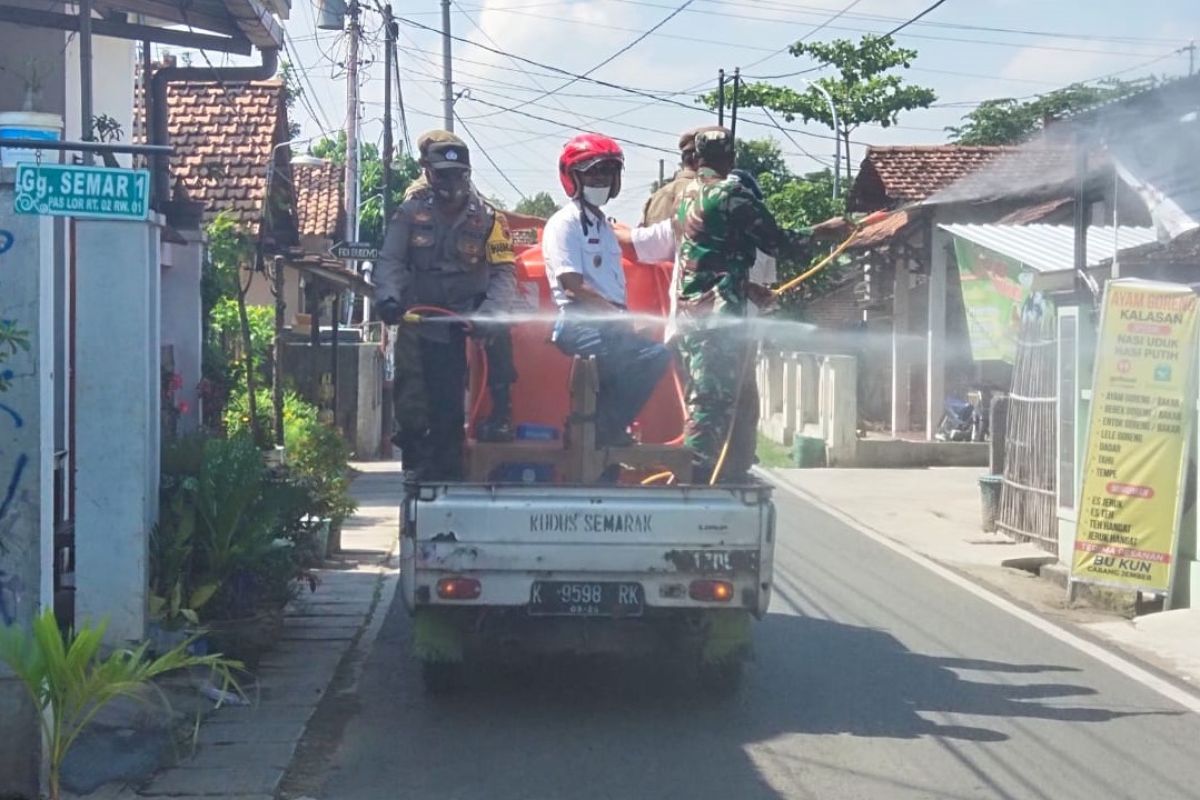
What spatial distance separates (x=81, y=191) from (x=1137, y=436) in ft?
26.9

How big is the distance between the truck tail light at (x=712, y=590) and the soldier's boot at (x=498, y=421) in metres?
1.78

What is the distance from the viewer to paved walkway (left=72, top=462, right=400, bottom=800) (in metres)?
6.63

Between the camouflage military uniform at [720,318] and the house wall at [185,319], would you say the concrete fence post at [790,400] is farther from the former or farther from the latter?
the camouflage military uniform at [720,318]

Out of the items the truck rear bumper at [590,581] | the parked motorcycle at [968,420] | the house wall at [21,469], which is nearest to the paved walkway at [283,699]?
the house wall at [21,469]

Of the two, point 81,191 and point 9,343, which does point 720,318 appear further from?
point 9,343

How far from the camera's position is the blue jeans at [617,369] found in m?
8.48

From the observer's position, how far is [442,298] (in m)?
8.72

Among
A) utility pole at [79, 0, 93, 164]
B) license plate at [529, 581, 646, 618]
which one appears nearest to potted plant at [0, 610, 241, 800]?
license plate at [529, 581, 646, 618]

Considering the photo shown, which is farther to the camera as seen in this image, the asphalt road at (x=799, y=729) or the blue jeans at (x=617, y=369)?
the blue jeans at (x=617, y=369)

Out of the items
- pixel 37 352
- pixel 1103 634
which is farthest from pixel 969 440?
pixel 37 352

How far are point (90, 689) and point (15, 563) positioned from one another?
706 mm

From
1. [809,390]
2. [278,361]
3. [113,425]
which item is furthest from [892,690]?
[809,390]

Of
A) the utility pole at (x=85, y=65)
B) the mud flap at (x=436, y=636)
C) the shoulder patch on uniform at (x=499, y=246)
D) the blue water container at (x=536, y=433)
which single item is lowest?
the mud flap at (x=436, y=636)

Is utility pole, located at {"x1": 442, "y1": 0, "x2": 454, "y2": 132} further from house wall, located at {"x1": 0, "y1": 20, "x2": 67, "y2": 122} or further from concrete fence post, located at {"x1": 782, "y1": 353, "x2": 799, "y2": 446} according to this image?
house wall, located at {"x1": 0, "y1": 20, "x2": 67, "y2": 122}
